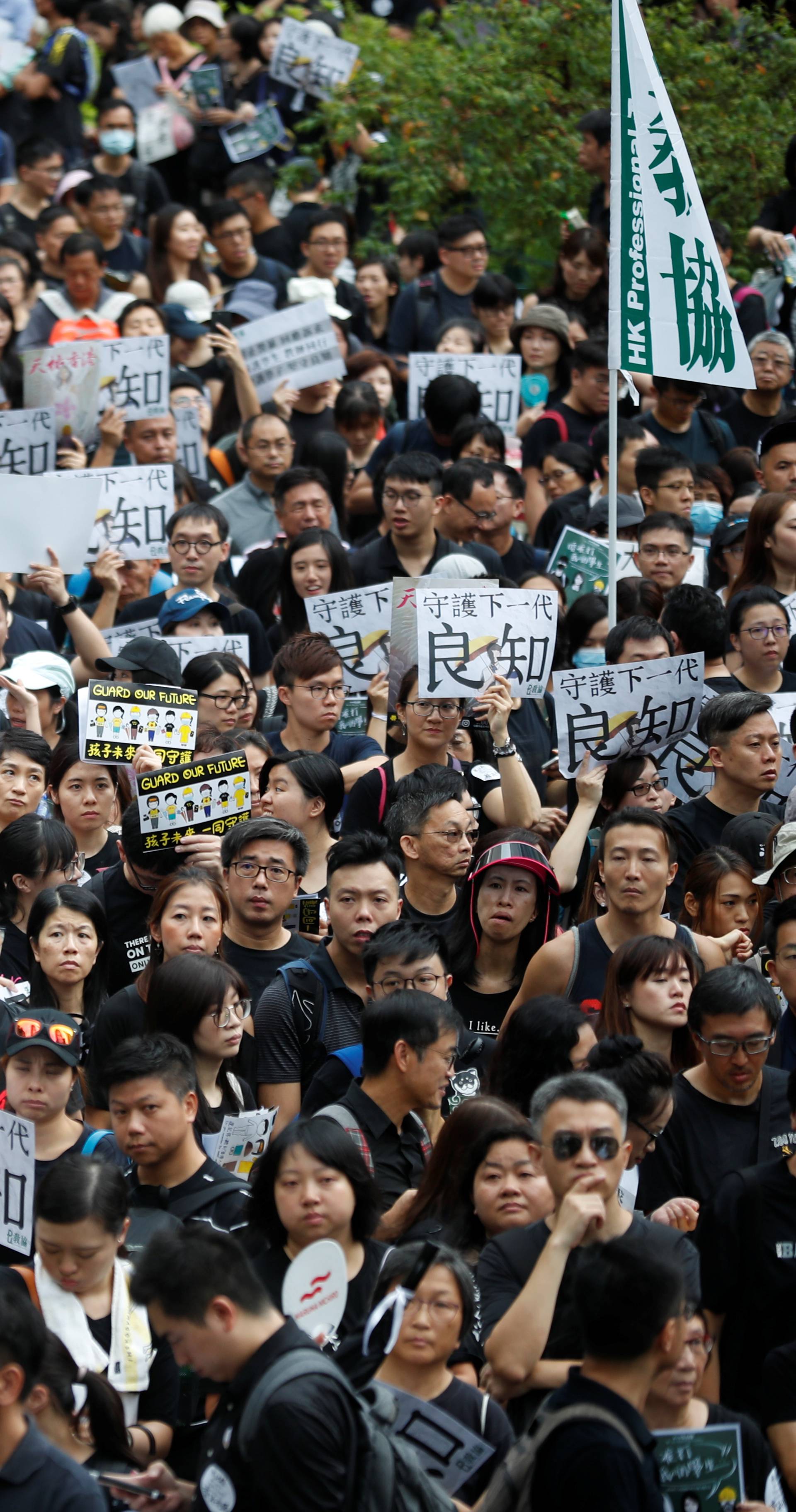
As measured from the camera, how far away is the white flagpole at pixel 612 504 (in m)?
7.90

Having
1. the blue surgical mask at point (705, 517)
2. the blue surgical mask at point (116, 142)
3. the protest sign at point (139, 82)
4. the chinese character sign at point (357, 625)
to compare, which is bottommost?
the chinese character sign at point (357, 625)

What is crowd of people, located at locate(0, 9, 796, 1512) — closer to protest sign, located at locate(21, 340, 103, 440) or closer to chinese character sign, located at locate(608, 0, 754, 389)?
protest sign, located at locate(21, 340, 103, 440)

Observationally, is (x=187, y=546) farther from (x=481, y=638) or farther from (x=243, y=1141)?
(x=243, y=1141)

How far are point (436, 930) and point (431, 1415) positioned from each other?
83.5 inches

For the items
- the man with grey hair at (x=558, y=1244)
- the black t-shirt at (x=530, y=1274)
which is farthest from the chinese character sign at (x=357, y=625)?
the black t-shirt at (x=530, y=1274)

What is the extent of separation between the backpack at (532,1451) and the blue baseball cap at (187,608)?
513cm

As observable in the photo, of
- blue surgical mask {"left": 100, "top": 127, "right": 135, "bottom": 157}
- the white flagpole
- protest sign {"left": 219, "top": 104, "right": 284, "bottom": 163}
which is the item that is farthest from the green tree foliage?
the white flagpole

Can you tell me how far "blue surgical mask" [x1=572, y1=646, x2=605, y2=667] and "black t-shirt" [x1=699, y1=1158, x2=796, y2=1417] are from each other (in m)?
3.87

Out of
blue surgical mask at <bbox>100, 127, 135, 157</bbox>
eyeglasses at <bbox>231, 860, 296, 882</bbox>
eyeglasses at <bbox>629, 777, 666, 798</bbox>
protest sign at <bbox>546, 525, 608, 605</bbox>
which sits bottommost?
eyeglasses at <bbox>231, 860, 296, 882</bbox>

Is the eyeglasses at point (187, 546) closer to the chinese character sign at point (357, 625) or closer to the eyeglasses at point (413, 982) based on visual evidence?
the chinese character sign at point (357, 625)

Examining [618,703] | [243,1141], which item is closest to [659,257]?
[618,703]

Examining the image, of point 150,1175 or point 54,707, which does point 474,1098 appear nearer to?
point 150,1175

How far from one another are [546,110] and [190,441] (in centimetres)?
432

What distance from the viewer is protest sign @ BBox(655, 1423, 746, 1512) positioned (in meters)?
3.89
